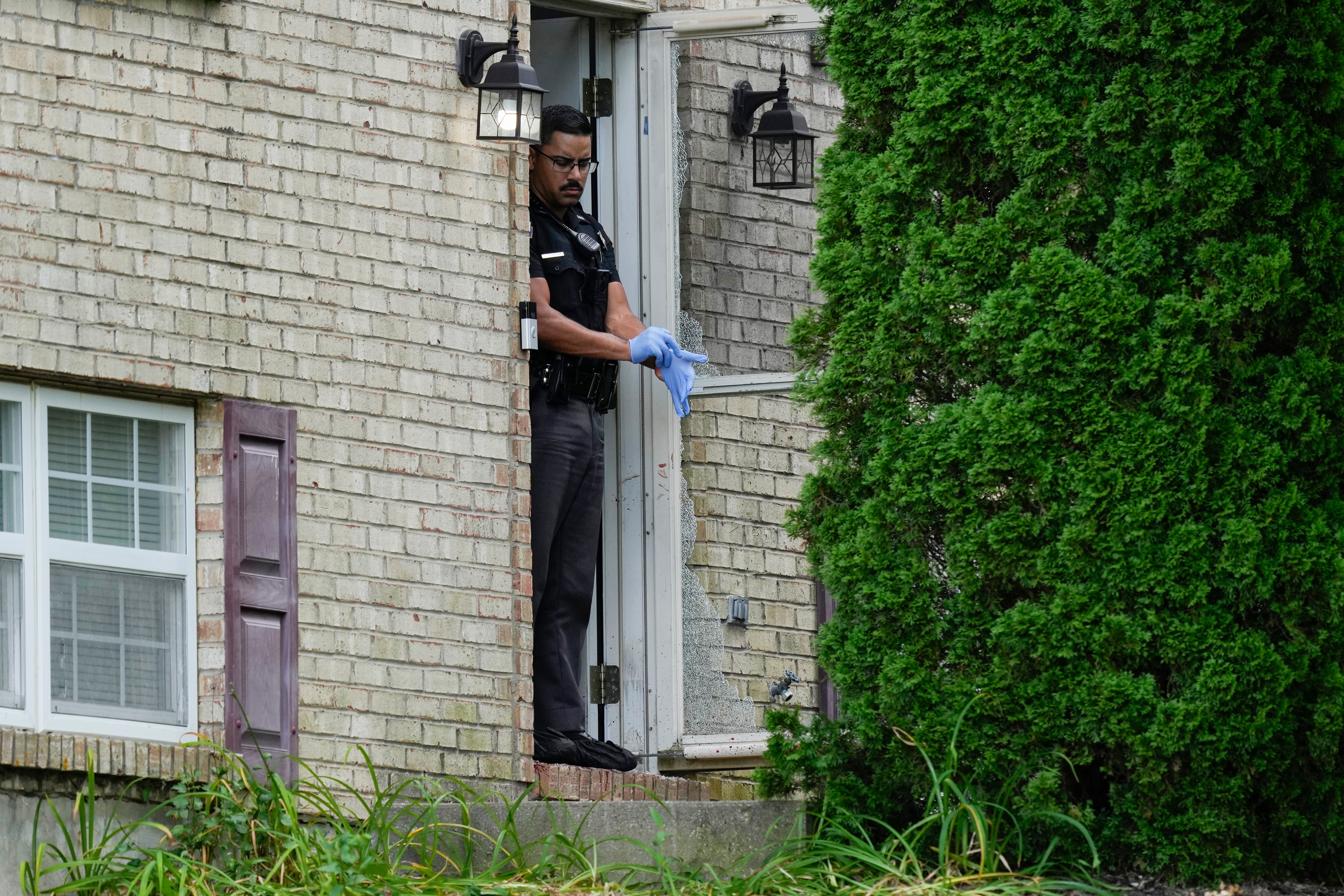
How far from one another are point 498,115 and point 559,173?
659mm

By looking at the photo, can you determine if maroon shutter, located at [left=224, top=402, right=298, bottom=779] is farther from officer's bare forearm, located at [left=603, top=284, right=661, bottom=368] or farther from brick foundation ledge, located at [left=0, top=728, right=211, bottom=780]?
officer's bare forearm, located at [left=603, top=284, right=661, bottom=368]

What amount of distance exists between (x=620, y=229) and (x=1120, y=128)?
9.10ft

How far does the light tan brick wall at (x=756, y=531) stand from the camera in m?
10.2

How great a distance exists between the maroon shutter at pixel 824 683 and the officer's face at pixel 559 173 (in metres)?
2.00

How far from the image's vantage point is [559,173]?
9.88m

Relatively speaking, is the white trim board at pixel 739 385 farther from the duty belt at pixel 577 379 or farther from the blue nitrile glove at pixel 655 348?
the duty belt at pixel 577 379

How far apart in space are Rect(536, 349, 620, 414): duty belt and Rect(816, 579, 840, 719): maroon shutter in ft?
4.37

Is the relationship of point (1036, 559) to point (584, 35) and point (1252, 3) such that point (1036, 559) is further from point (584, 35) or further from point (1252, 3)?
point (584, 35)

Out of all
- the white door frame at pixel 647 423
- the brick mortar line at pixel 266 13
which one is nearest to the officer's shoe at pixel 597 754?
the white door frame at pixel 647 423

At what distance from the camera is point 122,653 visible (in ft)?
27.3

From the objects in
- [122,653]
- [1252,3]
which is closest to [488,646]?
[122,653]

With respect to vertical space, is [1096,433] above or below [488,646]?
above

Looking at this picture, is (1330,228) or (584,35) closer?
(1330,228)

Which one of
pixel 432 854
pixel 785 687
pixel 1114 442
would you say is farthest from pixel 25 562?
pixel 1114 442
